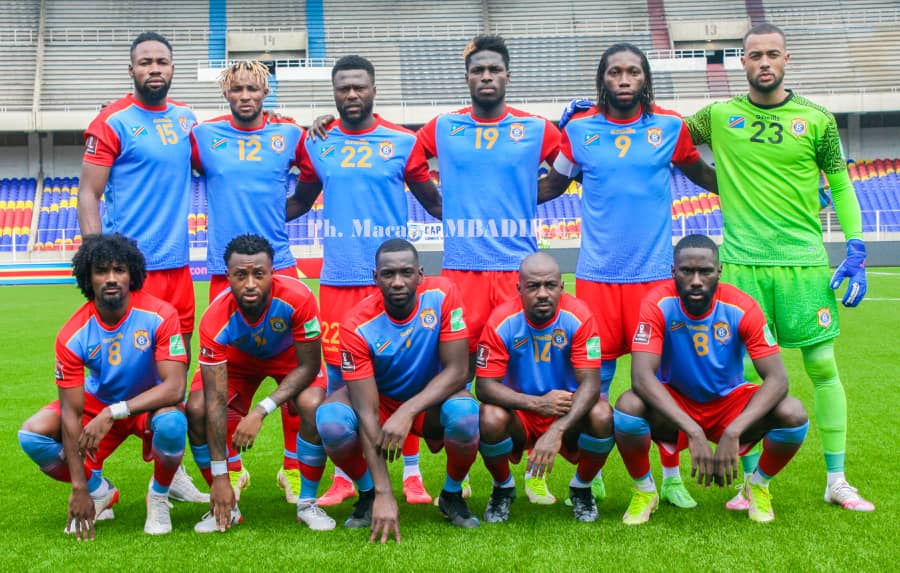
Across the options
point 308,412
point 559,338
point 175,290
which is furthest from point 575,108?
point 175,290

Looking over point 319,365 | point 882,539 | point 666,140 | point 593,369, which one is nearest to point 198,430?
point 319,365

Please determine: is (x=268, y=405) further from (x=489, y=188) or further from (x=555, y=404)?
(x=489, y=188)

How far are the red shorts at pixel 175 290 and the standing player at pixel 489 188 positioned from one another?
142cm

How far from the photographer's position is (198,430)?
13.5 ft

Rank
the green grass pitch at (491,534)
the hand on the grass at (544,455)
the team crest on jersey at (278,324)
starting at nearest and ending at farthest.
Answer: the green grass pitch at (491,534)
the hand on the grass at (544,455)
the team crest on jersey at (278,324)

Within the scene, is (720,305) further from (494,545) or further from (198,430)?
(198,430)

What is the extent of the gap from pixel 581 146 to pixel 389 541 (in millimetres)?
Answer: 2170

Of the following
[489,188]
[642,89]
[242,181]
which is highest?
[642,89]

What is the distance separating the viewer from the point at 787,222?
4.29 metres

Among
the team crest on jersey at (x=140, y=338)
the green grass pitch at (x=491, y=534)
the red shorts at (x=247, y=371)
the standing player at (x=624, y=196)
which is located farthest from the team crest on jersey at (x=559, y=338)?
the team crest on jersey at (x=140, y=338)

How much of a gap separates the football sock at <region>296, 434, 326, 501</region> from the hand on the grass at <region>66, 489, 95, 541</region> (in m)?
0.90

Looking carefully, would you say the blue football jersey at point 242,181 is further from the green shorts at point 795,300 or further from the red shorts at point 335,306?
the green shorts at point 795,300

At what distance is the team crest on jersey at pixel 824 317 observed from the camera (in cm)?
424

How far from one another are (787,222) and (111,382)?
128 inches
